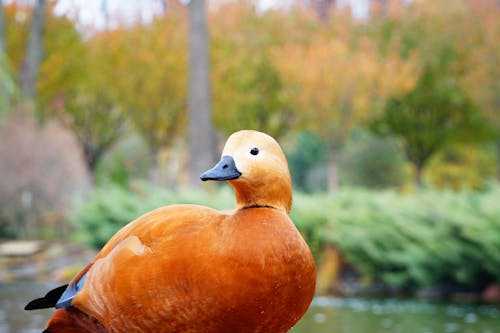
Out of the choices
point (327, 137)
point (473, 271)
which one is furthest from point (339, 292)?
point (327, 137)

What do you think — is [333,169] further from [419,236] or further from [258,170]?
[258,170]

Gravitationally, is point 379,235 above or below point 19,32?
below

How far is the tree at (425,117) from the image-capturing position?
2339 centimetres

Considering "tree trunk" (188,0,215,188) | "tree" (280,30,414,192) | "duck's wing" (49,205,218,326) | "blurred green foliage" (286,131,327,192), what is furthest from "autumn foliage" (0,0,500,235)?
"duck's wing" (49,205,218,326)

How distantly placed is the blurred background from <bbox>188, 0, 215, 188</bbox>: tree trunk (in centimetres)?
4

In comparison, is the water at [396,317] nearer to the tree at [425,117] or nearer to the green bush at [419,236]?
the green bush at [419,236]

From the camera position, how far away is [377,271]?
1039cm

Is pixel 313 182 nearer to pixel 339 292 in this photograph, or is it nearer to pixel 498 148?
pixel 498 148

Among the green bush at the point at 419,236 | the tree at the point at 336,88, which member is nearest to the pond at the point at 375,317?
the green bush at the point at 419,236

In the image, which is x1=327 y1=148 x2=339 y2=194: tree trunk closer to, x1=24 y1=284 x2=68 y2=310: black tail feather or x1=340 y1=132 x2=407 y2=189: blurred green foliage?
x1=340 y1=132 x2=407 y2=189: blurred green foliage

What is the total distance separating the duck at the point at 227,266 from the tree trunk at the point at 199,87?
13.5 metres

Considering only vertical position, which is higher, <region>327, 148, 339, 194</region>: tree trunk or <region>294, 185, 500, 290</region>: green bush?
<region>294, 185, 500, 290</region>: green bush

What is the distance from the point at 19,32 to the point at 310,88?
32.3 ft

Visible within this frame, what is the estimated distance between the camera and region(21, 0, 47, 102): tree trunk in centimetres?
2228
